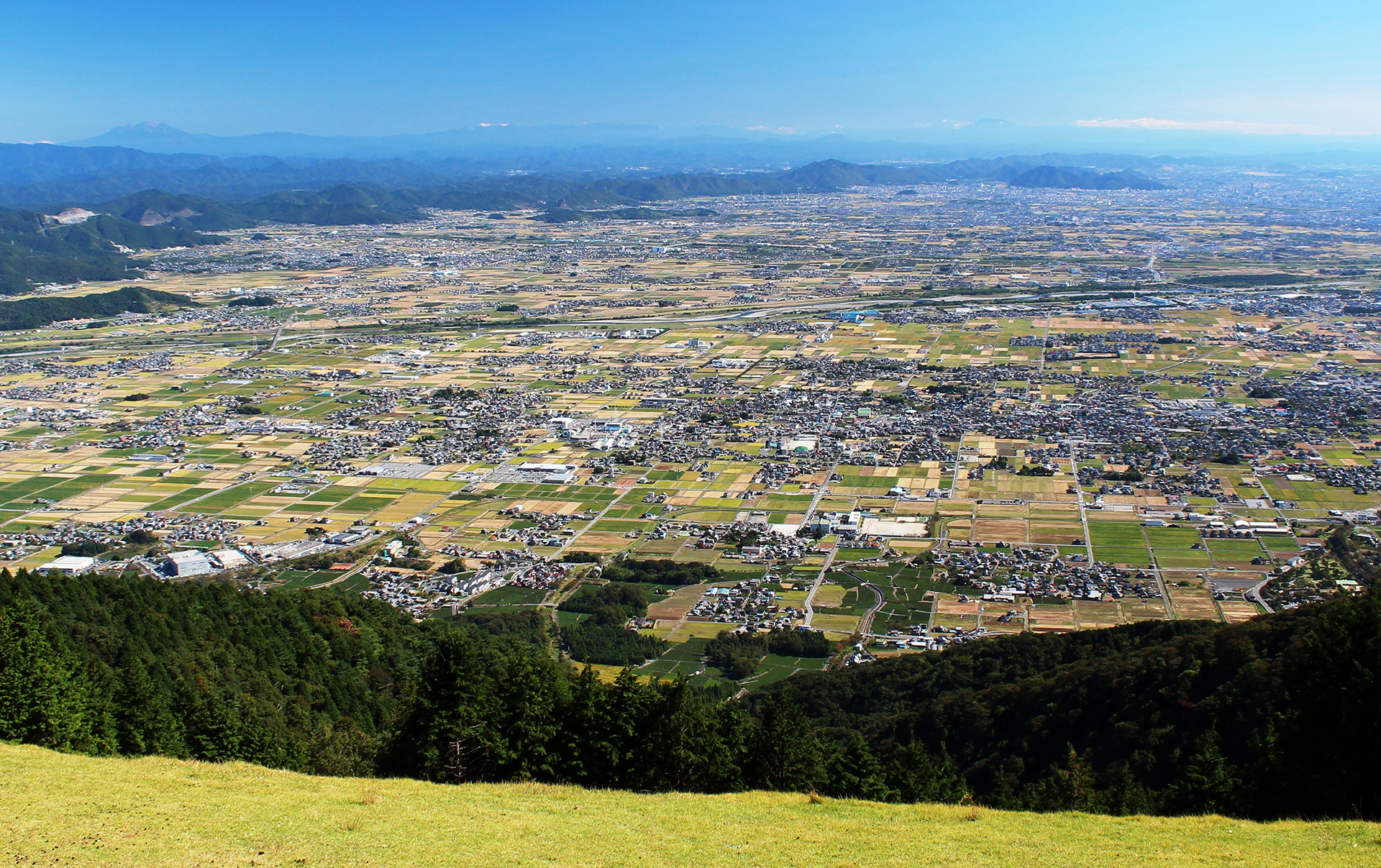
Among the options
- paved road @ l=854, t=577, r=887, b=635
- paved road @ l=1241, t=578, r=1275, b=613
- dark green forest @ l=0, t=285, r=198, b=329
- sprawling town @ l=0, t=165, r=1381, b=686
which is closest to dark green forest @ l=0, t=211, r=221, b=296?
dark green forest @ l=0, t=285, r=198, b=329

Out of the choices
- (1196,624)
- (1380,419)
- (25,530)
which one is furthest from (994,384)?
(25,530)

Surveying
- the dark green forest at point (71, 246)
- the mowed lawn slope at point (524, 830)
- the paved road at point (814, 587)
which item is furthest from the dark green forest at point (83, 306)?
the mowed lawn slope at point (524, 830)

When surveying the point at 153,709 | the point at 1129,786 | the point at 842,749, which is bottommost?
the point at 842,749

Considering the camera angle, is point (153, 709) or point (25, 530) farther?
point (25, 530)

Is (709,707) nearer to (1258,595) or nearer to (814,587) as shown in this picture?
(814,587)

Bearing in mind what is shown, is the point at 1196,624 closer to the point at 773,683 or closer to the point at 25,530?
the point at 773,683

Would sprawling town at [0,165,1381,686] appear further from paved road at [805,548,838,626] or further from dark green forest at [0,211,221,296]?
dark green forest at [0,211,221,296]
